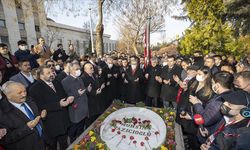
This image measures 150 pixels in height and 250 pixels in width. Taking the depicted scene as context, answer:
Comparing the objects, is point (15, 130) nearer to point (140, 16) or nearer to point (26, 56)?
point (26, 56)

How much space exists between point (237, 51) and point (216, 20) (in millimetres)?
2779

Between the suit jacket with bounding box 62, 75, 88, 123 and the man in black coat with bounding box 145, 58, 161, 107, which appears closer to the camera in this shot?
the suit jacket with bounding box 62, 75, 88, 123

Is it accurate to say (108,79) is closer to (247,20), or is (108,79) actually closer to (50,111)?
(50,111)

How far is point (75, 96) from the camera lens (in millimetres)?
4418

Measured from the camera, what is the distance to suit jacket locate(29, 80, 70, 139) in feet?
11.9

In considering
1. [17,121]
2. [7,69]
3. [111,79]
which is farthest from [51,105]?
[111,79]

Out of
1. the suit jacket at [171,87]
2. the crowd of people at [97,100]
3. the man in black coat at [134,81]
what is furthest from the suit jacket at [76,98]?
the suit jacket at [171,87]

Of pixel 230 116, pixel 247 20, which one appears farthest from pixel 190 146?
pixel 247 20

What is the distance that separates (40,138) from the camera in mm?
3109

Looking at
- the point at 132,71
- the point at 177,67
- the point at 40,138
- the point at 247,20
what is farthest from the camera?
the point at 247,20

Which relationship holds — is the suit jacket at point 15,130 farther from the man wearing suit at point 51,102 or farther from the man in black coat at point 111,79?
the man in black coat at point 111,79

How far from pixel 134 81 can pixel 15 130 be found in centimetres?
478

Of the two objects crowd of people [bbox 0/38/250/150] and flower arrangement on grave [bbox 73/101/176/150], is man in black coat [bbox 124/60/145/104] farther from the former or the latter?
flower arrangement on grave [bbox 73/101/176/150]

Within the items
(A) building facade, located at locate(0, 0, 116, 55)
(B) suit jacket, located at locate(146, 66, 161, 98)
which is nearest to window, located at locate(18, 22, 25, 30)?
(A) building facade, located at locate(0, 0, 116, 55)
